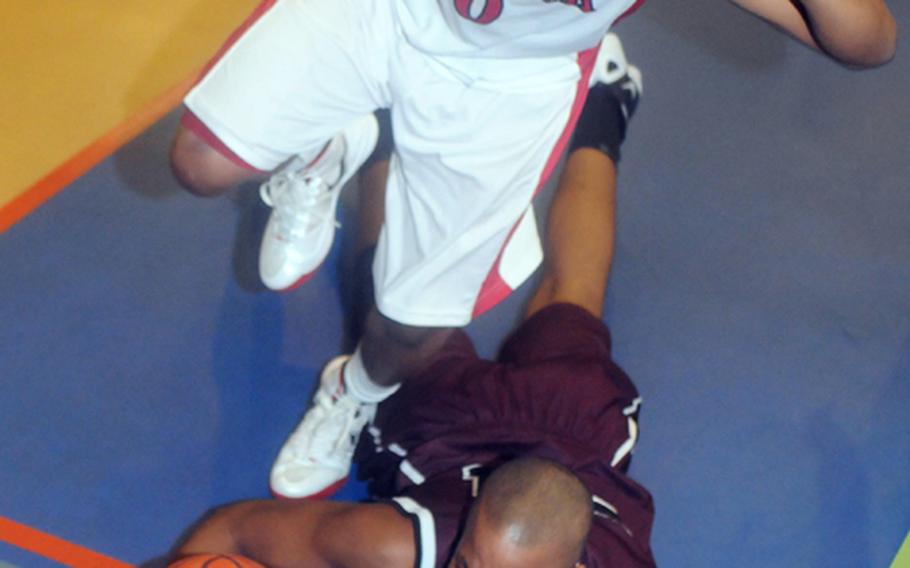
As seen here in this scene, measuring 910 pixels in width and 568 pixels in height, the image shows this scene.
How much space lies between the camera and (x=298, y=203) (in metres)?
1.75

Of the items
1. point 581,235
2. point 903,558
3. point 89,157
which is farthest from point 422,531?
point 89,157

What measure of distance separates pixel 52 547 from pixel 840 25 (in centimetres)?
119

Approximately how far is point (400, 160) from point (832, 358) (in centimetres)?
98

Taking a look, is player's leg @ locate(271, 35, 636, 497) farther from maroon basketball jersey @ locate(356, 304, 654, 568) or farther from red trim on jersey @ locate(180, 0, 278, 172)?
red trim on jersey @ locate(180, 0, 278, 172)

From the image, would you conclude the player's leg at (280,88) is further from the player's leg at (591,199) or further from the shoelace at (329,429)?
the player's leg at (591,199)

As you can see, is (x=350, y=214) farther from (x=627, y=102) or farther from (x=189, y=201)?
(x=627, y=102)

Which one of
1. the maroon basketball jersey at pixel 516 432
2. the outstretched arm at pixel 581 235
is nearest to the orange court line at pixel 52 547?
the maroon basketball jersey at pixel 516 432

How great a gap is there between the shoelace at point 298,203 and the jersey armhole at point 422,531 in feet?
1.90

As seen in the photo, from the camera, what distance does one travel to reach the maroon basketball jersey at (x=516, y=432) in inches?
54.6

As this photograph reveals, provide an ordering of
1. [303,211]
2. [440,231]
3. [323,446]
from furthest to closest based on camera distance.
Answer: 1. [303,211]
2. [323,446]
3. [440,231]

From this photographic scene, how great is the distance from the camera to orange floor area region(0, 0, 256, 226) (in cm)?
207

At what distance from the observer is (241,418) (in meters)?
1.69

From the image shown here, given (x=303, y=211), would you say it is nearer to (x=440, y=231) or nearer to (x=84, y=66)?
(x=440, y=231)

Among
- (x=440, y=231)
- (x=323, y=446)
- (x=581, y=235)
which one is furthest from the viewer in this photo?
(x=581, y=235)
